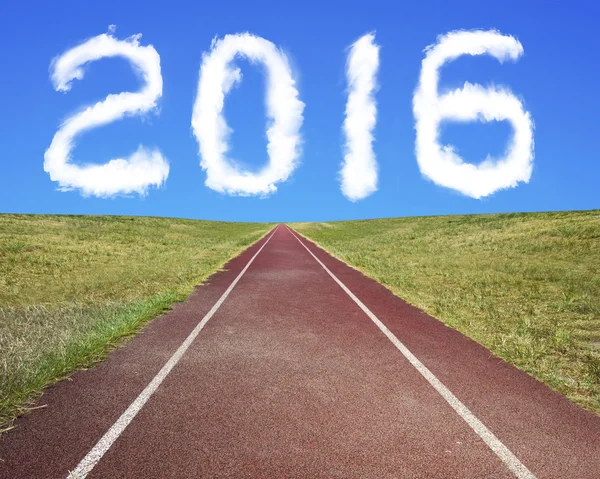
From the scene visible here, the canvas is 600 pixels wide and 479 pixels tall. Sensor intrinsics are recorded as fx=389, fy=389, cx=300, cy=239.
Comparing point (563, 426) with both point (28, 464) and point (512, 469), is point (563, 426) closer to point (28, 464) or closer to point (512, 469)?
point (512, 469)

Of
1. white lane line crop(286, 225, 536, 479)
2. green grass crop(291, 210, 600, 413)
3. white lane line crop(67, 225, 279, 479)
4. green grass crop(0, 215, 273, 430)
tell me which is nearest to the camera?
white lane line crop(67, 225, 279, 479)

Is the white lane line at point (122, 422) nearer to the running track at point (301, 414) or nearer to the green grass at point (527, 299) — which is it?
the running track at point (301, 414)

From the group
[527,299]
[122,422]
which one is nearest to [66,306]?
[122,422]

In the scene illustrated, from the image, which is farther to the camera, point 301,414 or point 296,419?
point 301,414

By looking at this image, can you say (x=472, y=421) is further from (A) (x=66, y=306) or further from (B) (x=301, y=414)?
(A) (x=66, y=306)

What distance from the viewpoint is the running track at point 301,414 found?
11.3 feet

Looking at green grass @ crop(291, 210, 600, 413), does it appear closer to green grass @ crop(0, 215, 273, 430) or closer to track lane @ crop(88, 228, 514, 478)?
track lane @ crop(88, 228, 514, 478)

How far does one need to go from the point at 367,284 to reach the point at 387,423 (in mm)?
9257

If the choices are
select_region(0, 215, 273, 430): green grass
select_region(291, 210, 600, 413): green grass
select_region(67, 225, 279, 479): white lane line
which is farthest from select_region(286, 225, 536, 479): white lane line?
select_region(0, 215, 273, 430): green grass

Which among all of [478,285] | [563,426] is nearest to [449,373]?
[563,426]

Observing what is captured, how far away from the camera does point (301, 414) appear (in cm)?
428

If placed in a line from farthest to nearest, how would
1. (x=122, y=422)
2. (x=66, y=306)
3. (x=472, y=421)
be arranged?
(x=66, y=306)
(x=472, y=421)
(x=122, y=422)

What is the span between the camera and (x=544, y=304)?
35.9 feet

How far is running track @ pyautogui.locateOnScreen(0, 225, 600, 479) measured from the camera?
11.3 feet
